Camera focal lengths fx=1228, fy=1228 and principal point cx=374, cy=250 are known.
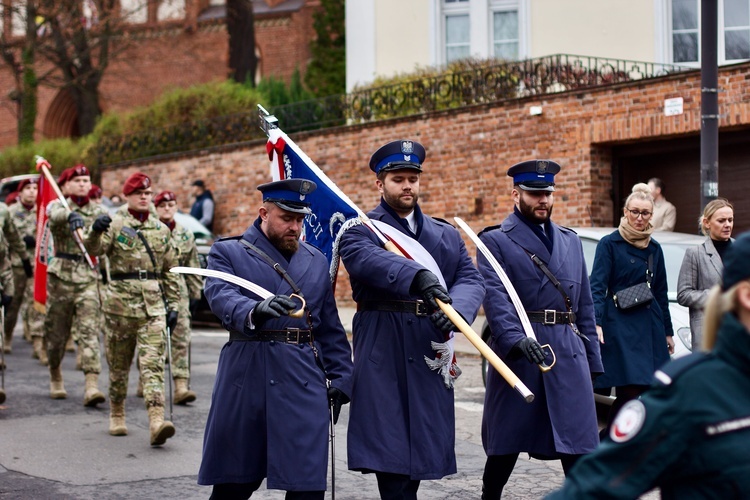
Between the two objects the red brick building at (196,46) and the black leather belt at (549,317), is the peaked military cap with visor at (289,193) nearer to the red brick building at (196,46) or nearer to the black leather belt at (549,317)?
the black leather belt at (549,317)

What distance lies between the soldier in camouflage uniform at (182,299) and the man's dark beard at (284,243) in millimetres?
5102

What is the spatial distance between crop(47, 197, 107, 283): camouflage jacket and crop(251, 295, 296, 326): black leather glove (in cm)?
591

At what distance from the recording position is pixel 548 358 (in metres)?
6.55

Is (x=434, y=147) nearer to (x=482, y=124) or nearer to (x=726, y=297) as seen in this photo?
(x=482, y=124)

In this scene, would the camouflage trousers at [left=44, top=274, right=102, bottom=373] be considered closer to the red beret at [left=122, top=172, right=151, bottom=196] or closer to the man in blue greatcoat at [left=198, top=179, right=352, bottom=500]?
the red beret at [left=122, top=172, right=151, bottom=196]

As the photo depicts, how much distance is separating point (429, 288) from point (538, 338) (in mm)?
1131

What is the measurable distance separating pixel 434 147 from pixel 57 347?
31.5ft

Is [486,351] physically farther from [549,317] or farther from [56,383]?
[56,383]

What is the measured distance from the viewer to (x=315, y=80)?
3284 centimetres

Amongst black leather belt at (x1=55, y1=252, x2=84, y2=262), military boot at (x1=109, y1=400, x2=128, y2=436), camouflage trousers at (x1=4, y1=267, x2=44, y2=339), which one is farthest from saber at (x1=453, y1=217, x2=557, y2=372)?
camouflage trousers at (x1=4, y1=267, x2=44, y2=339)

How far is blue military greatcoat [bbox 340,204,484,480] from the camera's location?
5.93 meters

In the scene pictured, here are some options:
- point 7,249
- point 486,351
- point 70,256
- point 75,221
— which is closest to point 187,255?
point 70,256

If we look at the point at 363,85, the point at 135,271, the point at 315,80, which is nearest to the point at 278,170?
the point at 135,271

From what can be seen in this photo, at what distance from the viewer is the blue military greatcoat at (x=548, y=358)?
21.3 ft
